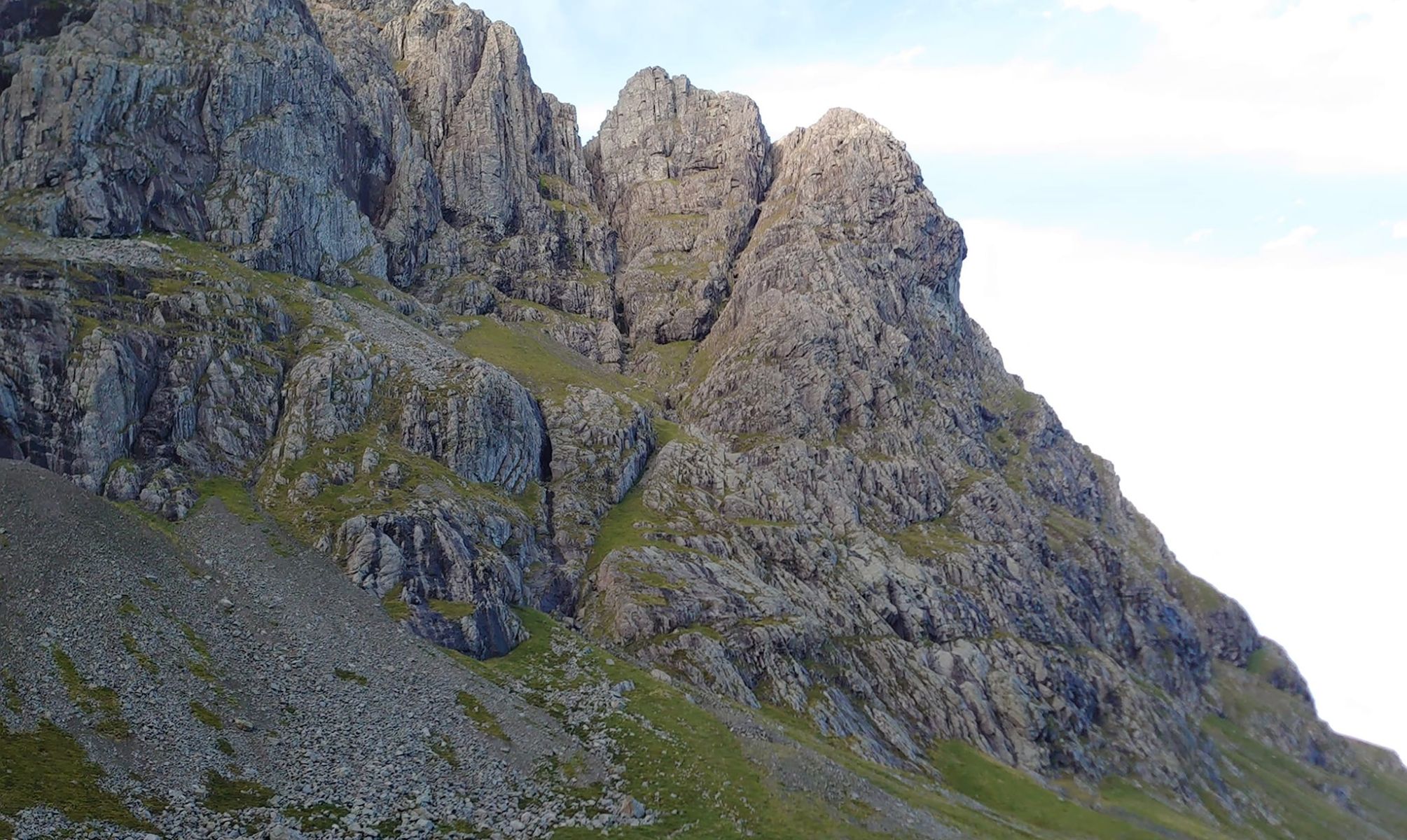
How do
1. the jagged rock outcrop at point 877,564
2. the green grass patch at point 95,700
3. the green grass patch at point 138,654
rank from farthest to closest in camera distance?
the jagged rock outcrop at point 877,564, the green grass patch at point 138,654, the green grass patch at point 95,700

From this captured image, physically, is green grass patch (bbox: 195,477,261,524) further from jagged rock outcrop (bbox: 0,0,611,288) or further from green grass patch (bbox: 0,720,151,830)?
jagged rock outcrop (bbox: 0,0,611,288)

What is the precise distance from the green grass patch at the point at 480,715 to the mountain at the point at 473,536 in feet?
1.99

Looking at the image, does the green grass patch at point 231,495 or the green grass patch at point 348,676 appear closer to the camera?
the green grass patch at point 348,676

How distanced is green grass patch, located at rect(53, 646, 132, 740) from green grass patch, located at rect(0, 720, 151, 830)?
2.26 metres

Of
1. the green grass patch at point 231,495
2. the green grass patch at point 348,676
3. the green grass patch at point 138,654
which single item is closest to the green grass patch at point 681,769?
the green grass patch at point 348,676

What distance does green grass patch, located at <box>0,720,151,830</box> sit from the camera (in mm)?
42625

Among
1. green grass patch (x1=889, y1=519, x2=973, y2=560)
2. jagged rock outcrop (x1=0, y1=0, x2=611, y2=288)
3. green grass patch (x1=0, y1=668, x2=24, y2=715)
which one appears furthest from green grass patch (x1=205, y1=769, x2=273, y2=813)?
green grass patch (x1=889, y1=519, x2=973, y2=560)

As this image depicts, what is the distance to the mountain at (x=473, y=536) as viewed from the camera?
61.4 metres

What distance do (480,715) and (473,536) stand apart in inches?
1347

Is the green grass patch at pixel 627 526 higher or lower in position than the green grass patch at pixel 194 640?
higher

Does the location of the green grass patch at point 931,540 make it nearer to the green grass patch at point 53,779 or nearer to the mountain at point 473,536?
the mountain at point 473,536

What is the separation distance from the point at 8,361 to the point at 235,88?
74.6m

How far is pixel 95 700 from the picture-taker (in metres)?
54.5

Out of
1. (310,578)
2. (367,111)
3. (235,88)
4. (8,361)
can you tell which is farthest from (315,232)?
(310,578)
